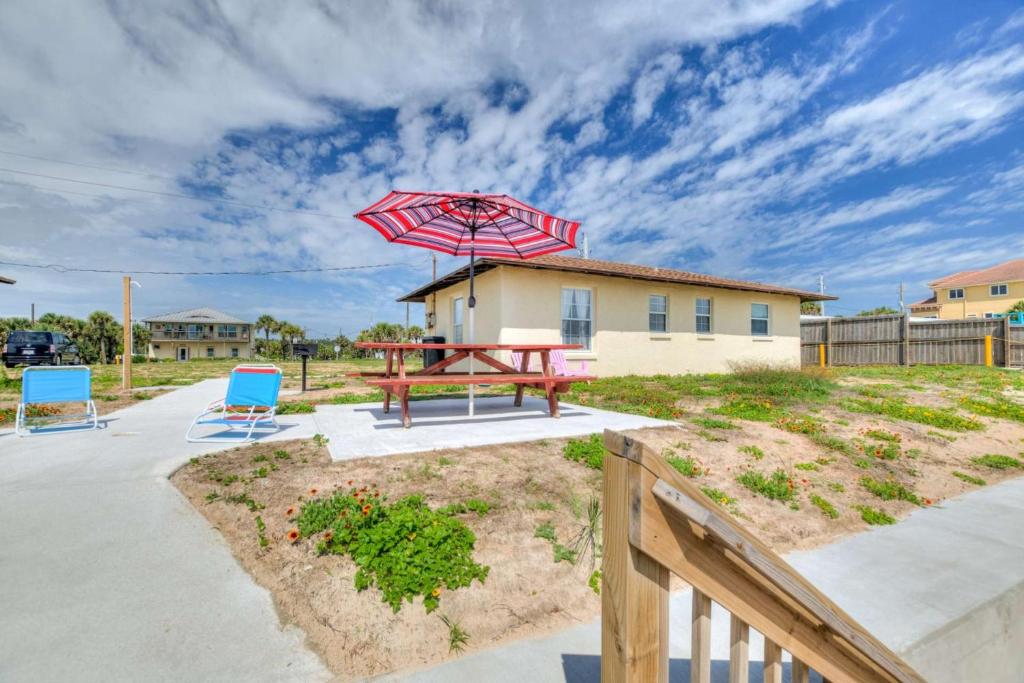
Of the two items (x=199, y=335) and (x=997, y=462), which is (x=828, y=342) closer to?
(x=997, y=462)

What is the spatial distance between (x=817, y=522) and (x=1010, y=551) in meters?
1.13

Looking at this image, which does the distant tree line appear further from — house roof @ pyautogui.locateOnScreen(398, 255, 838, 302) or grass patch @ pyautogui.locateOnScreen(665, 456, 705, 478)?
grass patch @ pyautogui.locateOnScreen(665, 456, 705, 478)

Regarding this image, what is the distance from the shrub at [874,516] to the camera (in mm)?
3373

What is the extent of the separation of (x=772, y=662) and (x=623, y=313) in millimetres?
→ 11504

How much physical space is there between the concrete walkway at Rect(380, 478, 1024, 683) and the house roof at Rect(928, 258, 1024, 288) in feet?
134

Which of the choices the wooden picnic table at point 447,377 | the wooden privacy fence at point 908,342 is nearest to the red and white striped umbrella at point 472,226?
the wooden picnic table at point 447,377

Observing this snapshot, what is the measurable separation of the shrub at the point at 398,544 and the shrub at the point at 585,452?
4.95 ft

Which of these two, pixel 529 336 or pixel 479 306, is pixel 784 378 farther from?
pixel 479 306

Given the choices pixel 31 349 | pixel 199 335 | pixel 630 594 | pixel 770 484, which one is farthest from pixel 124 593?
pixel 199 335

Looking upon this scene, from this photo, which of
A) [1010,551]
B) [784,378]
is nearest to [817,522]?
[1010,551]

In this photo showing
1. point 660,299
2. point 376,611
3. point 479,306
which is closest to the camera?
point 376,611

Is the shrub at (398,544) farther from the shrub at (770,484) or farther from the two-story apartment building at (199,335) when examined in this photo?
the two-story apartment building at (199,335)

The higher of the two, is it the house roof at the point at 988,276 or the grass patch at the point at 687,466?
the house roof at the point at 988,276

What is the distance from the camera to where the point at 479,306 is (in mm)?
12031
